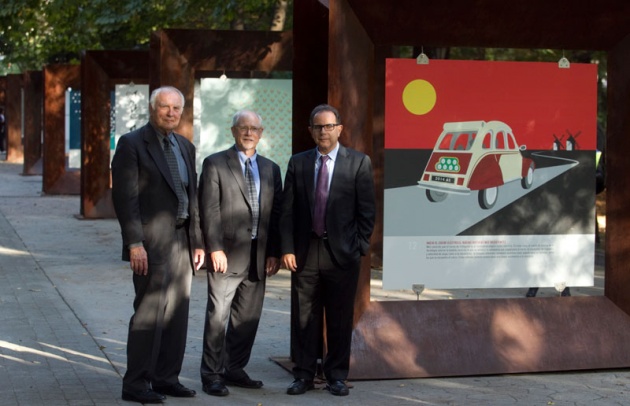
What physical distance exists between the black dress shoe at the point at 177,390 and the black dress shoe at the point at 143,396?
16 cm

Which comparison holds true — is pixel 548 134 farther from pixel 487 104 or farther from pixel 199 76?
pixel 199 76

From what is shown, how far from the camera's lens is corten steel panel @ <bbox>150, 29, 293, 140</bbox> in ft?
45.9

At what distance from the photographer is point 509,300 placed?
27.9 ft

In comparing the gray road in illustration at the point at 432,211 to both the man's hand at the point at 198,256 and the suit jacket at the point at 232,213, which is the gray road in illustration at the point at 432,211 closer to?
the suit jacket at the point at 232,213

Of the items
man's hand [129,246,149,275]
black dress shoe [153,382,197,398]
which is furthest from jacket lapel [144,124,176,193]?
black dress shoe [153,382,197,398]

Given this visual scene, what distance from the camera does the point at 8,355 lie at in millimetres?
8594

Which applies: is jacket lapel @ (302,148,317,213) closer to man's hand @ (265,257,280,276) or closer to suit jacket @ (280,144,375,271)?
suit jacket @ (280,144,375,271)

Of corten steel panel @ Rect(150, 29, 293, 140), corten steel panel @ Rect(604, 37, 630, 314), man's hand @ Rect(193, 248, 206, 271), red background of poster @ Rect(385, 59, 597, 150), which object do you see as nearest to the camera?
man's hand @ Rect(193, 248, 206, 271)

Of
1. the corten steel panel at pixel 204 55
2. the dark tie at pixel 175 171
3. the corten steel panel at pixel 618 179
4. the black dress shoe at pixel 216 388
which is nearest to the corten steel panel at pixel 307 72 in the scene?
the black dress shoe at pixel 216 388

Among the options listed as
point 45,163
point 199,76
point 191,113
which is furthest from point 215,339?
point 45,163

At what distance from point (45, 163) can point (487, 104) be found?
1873 centimetres

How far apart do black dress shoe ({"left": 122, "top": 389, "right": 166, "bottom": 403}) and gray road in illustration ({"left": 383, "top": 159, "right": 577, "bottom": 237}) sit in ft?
6.75

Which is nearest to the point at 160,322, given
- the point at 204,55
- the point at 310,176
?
the point at 310,176

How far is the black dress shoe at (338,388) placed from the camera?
293 inches
